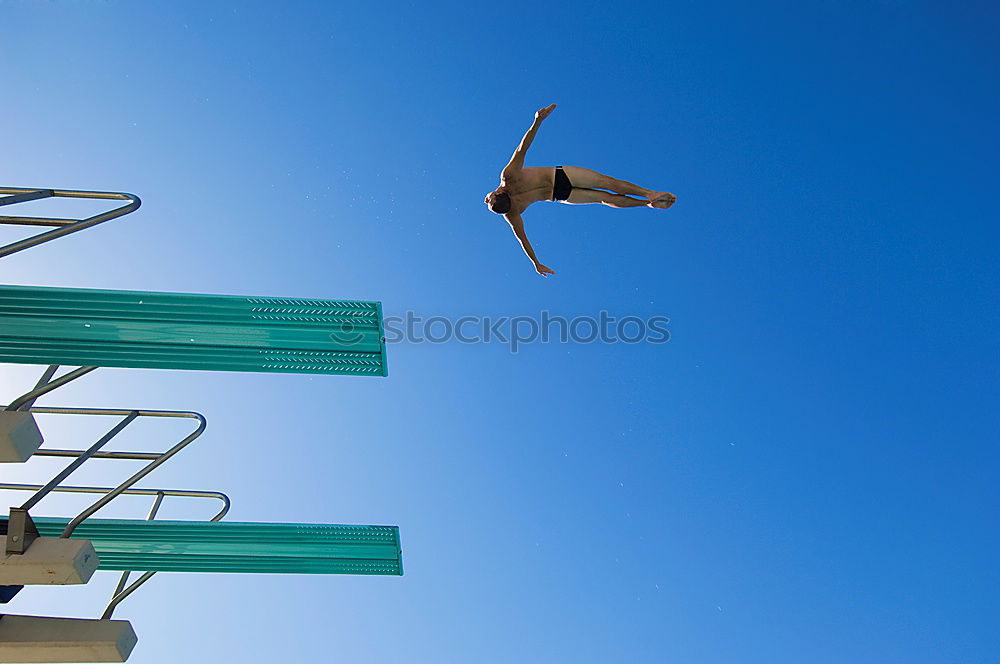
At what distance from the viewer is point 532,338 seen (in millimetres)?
10773

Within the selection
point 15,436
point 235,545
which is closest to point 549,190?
point 235,545

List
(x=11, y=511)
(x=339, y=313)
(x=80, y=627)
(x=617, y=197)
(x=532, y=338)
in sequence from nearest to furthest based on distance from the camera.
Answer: (x=339, y=313)
(x=11, y=511)
(x=80, y=627)
(x=617, y=197)
(x=532, y=338)

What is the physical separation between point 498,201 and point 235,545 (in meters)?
4.26

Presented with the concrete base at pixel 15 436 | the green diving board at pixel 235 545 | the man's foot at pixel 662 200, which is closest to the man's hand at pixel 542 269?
the man's foot at pixel 662 200

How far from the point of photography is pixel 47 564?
5.71 m

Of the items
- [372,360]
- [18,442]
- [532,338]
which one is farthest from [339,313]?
[532,338]

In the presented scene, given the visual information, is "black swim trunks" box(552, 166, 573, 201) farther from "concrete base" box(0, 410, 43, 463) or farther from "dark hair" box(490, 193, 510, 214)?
"concrete base" box(0, 410, 43, 463)

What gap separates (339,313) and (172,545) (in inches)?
147

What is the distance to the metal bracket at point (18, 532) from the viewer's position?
580 centimetres

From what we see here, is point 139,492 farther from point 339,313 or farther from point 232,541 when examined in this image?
point 339,313

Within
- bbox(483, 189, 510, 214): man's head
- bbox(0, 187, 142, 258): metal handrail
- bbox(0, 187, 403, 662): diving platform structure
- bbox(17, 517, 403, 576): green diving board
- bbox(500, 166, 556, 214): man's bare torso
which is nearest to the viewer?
bbox(0, 187, 142, 258): metal handrail

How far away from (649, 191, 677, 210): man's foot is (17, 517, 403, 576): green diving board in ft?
12.9

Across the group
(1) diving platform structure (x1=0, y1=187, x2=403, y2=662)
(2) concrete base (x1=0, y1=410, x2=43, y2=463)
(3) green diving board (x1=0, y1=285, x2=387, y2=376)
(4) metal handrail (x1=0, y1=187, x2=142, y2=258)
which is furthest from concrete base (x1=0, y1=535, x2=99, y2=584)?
(4) metal handrail (x1=0, y1=187, x2=142, y2=258)

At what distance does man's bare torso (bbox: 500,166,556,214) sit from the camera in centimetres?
727
